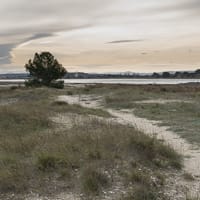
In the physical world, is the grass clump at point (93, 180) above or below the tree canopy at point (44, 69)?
below

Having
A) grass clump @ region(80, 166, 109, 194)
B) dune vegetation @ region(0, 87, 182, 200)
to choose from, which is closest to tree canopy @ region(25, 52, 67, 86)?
dune vegetation @ region(0, 87, 182, 200)

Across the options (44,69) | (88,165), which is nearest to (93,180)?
(88,165)

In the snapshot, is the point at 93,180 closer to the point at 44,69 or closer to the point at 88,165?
the point at 88,165

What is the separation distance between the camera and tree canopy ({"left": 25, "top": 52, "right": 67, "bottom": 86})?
5562cm

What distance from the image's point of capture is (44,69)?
55.8 m

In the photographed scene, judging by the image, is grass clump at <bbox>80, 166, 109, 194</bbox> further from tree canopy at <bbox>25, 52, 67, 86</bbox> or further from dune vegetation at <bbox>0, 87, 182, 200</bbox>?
tree canopy at <bbox>25, 52, 67, 86</bbox>

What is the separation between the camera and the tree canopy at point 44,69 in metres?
55.6

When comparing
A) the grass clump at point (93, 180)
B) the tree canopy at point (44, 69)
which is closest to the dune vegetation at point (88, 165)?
the grass clump at point (93, 180)

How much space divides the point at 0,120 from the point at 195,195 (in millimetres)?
10702

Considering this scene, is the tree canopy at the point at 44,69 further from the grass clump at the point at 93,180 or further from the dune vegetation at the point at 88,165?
the grass clump at the point at 93,180

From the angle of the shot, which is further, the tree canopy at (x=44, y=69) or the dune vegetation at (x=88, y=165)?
the tree canopy at (x=44, y=69)

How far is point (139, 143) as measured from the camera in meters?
9.22

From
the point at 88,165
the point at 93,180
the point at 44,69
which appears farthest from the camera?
the point at 44,69

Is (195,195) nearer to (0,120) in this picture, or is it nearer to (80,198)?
(80,198)
